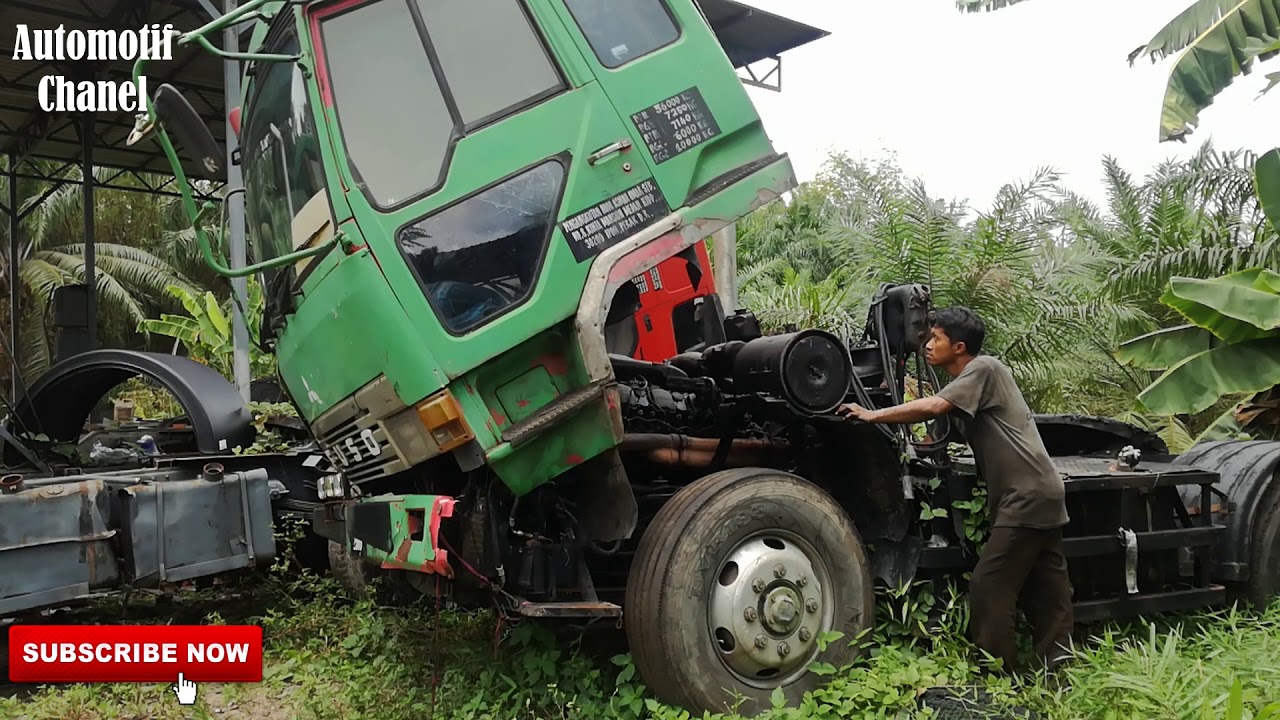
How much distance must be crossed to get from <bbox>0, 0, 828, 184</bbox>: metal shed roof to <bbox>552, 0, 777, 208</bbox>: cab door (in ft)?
21.1

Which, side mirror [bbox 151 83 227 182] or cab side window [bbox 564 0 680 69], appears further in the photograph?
cab side window [bbox 564 0 680 69]

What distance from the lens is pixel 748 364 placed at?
166 inches

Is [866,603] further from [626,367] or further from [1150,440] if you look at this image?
[1150,440]

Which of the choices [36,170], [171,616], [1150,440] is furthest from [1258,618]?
[36,170]

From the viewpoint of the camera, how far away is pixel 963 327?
423cm

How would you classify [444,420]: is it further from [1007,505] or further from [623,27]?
[1007,505]

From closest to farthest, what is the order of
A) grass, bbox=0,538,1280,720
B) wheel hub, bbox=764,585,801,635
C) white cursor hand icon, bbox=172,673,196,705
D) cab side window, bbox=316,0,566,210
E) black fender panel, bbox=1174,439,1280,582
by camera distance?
cab side window, bbox=316,0,566,210, grass, bbox=0,538,1280,720, wheel hub, bbox=764,585,801,635, white cursor hand icon, bbox=172,673,196,705, black fender panel, bbox=1174,439,1280,582

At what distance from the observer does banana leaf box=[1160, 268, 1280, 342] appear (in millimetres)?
7352

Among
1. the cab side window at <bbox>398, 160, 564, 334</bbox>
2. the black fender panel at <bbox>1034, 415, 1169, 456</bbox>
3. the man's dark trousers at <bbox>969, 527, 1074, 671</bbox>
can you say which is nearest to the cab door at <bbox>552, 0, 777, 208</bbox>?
the cab side window at <bbox>398, 160, 564, 334</bbox>

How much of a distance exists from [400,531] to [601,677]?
112 centimetres

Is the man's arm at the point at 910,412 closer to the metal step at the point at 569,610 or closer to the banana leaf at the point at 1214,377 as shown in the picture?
the metal step at the point at 569,610

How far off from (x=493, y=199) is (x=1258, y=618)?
4.26 meters

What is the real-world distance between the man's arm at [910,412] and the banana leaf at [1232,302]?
4528mm

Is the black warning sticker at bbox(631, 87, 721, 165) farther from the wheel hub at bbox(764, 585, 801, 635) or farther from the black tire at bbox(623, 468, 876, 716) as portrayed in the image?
the wheel hub at bbox(764, 585, 801, 635)
